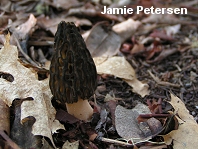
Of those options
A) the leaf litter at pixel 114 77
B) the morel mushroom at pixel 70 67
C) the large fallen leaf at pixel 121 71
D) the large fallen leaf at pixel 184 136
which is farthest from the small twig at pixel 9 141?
the large fallen leaf at pixel 121 71

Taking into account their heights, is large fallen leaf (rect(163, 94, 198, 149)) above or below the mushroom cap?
below

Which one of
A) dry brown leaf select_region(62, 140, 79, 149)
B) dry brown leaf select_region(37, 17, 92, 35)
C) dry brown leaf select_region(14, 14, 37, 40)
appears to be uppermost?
dry brown leaf select_region(14, 14, 37, 40)

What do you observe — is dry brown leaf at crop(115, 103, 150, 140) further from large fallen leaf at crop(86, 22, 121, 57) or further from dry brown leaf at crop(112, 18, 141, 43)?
dry brown leaf at crop(112, 18, 141, 43)

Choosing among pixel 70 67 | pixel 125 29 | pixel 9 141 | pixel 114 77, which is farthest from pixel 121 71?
pixel 9 141

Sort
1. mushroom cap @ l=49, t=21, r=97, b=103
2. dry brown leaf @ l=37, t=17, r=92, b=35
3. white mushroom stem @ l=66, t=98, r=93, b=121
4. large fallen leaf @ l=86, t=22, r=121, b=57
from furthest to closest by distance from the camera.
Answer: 1. dry brown leaf @ l=37, t=17, r=92, b=35
2. large fallen leaf @ l=86, t=22, r=121, b=57
3. white mushroom stem @ l=66, t=98, r=93, b=121
4. mushroom cap @ l=49, t=21, r=97, b=103

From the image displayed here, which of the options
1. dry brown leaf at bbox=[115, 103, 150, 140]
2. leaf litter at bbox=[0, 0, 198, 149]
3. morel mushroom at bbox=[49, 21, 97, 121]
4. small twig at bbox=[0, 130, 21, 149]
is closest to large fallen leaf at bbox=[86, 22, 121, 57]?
leaf litter at bbox=[0, 0, 198, 149]

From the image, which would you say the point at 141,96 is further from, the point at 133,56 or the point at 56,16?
the point at 56,16

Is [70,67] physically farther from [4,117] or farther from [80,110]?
[4,117]
